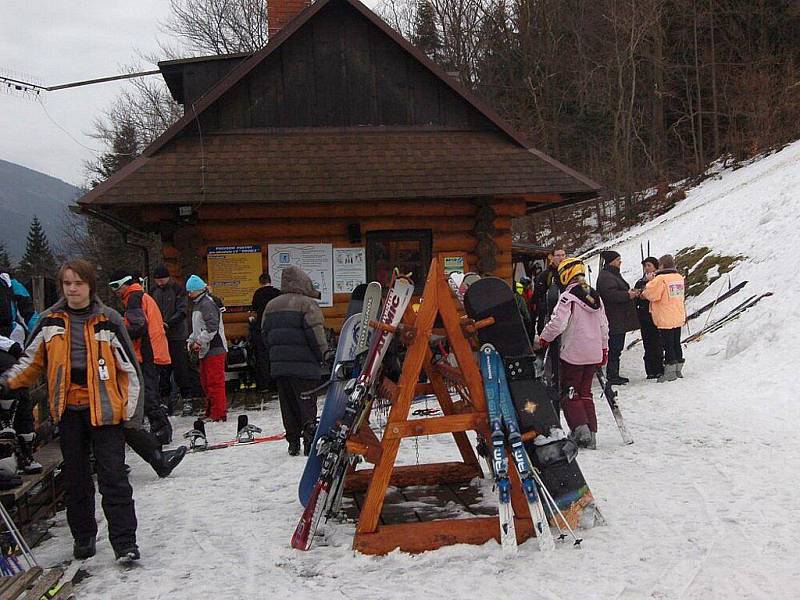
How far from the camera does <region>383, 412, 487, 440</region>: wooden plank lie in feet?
16.0

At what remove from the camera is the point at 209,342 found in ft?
29.5

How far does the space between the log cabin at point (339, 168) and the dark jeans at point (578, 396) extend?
4678mm

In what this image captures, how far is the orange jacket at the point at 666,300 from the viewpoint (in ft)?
33.3

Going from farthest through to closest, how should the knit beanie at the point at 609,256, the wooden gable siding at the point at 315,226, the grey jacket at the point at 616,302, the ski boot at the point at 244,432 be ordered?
the wooden gable siding at the point at 315,226 → the grey jacket at the point at 616,302 → the knit beanie at the point at 609,256 → the ski boot at the point at 244,432

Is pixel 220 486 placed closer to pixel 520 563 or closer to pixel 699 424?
pixel 520 563

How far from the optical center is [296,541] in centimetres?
476

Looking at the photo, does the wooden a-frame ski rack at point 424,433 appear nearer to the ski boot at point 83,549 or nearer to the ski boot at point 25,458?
the ski boot at point 83,549

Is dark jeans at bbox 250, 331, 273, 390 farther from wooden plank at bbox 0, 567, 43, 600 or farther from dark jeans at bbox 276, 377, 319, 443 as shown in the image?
wooden plank at bbox 0, 567, 43, 600

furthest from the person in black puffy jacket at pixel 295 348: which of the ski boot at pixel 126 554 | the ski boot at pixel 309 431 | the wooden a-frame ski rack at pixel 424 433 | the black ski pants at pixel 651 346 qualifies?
the black ski pants at pixel 651 346

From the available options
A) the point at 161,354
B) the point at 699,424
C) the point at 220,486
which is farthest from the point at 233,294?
the point at 699,424

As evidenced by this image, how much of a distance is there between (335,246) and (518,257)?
10.4m

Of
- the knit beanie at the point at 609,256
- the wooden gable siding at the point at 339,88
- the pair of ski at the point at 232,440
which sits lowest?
the pair of ski at the point at 232,440

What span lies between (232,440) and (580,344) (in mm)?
3699

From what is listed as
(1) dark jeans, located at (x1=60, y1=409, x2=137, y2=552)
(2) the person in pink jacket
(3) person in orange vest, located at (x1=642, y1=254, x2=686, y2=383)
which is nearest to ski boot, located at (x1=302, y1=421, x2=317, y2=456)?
(1) dark jeans, located at (x1=60, y1=409, x2=137, y2=552)
